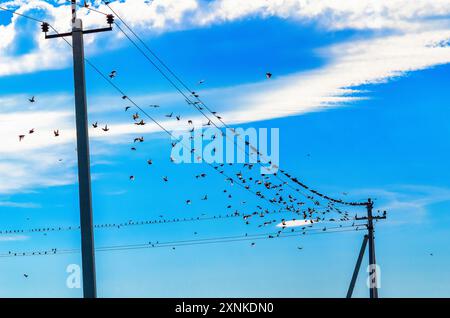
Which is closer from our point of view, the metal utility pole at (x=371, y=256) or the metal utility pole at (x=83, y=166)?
the metal utility pole at (x=83, y=166)

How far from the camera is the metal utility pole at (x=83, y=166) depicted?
23844mm

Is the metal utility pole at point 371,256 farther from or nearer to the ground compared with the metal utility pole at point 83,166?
nearer to the ground

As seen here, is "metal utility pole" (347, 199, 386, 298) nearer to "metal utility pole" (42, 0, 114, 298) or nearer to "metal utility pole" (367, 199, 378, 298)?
"metal utility pole" (367, 199, 378, 298)

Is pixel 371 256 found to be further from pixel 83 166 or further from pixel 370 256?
pixel 83 166

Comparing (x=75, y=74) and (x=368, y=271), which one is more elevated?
(x=75, y=74)

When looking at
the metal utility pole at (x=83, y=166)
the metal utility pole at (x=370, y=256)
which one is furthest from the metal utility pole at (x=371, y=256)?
the metal utility pole at (x=83, y=166)

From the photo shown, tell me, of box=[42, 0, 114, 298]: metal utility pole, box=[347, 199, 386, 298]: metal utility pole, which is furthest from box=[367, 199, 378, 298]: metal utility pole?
box=[42, 0, 114, 298]: metal utility pole

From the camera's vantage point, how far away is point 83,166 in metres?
24.3

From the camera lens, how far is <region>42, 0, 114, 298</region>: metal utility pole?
23.8m

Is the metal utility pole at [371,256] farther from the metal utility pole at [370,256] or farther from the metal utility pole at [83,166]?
the metal utility pole at [83,166]
